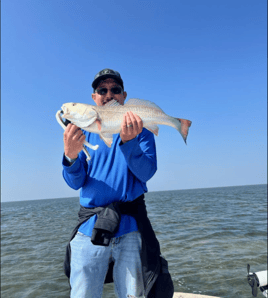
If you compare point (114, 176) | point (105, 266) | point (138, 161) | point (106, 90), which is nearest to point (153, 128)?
point (138, 161)

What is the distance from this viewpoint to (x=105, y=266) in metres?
2.37

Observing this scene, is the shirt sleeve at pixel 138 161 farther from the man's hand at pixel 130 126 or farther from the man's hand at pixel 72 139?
the man's hand at pixel 72 139

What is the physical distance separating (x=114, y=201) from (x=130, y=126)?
923mm

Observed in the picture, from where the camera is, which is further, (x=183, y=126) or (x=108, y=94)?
(x=108, y=94)

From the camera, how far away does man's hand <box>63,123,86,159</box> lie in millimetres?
2346

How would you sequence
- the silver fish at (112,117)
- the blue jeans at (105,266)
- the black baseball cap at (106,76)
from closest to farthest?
1. the blue jeans at (105,266)
2. the silver fish at (112,117)
3. the black baseball cap at (106,76)

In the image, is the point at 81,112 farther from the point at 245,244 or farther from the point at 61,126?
the point at 245,244

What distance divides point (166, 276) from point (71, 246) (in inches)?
46.0

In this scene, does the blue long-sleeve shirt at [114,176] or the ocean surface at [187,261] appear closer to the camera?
the blue long-sleeve shirt at [114,176]

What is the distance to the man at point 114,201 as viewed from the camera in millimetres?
2275

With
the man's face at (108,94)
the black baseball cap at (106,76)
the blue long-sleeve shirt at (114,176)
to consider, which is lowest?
the blue long-sleeve shirt at (114,176)

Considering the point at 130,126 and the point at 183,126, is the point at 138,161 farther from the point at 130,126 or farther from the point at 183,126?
the point at 183,126

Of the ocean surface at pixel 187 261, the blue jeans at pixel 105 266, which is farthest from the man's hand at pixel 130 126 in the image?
the ocean surface at pixel 187 261

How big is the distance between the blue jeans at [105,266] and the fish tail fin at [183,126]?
135cm
